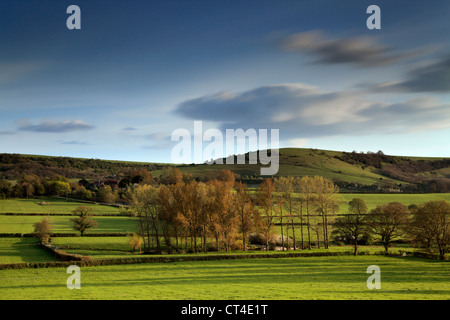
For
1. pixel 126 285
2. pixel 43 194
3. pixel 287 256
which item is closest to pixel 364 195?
pixel 287 256

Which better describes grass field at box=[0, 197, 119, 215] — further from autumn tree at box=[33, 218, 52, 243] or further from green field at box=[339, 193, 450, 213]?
green field at box=[339, 193, 450, 213]

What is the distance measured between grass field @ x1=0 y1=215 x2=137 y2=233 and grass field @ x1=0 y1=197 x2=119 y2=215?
9225mm

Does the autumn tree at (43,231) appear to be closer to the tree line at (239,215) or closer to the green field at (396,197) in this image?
the tree line at (239,215)

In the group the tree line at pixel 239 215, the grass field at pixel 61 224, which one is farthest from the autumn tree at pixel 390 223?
the grass field at pixel 61 224

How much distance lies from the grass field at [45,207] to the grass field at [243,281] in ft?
238

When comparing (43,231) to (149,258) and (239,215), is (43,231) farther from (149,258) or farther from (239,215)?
(239,215)

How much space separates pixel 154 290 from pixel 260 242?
166 ft

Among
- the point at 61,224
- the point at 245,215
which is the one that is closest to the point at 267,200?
the point at 245,215

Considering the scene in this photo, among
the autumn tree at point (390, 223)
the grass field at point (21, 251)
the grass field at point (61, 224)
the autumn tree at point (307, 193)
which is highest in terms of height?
the autumn tree at point (307, 193)

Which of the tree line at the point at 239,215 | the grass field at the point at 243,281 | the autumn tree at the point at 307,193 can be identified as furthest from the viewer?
the autumn tree at the point at 307,193

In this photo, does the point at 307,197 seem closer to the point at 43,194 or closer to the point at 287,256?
the point at 287,256

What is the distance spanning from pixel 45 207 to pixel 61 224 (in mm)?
29849

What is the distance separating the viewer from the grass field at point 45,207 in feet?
363

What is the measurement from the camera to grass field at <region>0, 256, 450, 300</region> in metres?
29.1
